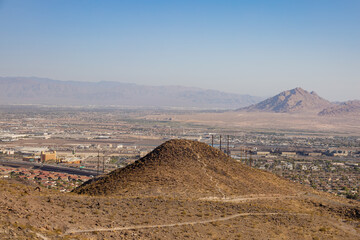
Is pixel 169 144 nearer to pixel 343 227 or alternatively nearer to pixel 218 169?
pixel 218 169

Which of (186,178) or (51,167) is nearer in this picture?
(186,178)

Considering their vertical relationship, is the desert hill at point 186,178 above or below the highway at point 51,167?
above

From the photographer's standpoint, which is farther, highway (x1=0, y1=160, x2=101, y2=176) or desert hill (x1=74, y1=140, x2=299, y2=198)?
highway (x1=0, y1=160, x2=101, y2=176)

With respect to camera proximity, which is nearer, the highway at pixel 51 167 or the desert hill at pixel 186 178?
the desert hill at pixel 186 178

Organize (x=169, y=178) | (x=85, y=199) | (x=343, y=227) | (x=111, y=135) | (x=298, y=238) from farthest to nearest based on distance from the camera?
(x=111, y=135), (x=169, y=178), (x=343, y=227), (x=85, y=199), (x=298, y=238)

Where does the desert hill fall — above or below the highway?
above

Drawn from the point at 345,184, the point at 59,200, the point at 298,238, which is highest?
the point at 59,200

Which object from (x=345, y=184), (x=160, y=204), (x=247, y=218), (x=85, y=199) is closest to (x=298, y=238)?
(x=247, y=218)

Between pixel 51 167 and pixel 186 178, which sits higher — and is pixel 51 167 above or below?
below
